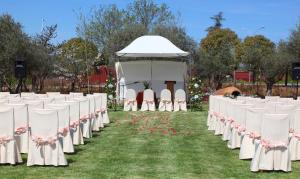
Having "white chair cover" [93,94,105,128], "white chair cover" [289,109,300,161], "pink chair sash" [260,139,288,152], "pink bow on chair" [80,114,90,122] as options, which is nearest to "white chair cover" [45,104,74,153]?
"pink bow on chair" [80,114,90,122]

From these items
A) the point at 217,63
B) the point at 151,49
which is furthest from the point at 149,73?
the point at 217,63

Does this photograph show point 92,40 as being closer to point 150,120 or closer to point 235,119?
point 150,120

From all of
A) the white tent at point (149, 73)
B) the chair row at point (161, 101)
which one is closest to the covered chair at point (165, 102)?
the chair row at point (161, 101)

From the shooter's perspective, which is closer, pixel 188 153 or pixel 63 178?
pixel 63 178

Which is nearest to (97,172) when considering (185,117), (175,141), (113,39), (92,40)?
(175,141)

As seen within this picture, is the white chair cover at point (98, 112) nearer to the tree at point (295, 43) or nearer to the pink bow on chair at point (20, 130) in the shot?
the pink bow on chair at point (20, 130)

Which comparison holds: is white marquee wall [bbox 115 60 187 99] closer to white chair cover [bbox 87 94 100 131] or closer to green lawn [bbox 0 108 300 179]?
green lawn [bbox 0 108 300 179]

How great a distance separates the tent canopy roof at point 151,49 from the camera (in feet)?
74.2

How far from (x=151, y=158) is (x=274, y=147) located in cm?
230

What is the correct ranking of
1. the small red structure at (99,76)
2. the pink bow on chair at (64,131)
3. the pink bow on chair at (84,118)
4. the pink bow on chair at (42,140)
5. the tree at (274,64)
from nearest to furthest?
the pink bow on chair at (42,140) < the pink bow on chair at (64,131) < the pink bow on chair at (84,118) < the tree at (274,64) < the small red structure at (99,76)

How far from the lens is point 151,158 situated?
30.3 ft

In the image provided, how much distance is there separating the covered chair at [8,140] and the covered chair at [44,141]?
1.20ft

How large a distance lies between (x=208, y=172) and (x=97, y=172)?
1.73 meters

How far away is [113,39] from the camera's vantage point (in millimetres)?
41000
